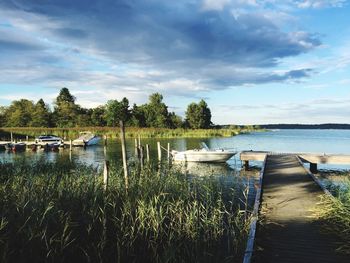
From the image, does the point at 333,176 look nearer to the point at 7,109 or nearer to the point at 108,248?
the point at 108,248

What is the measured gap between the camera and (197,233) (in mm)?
7363

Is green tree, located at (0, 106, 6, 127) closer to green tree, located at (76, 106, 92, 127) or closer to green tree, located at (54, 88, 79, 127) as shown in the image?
green tree, located at (54, 88, 79, 127)

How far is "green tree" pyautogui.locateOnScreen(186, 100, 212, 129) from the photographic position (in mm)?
92000

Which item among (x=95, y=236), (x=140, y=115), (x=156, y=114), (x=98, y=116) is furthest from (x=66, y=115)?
(x=95, y=236)

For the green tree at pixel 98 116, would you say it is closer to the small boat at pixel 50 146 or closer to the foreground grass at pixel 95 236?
the small boat at pixel 50 146

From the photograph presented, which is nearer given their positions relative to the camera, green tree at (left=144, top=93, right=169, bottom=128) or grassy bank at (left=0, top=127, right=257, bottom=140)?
grassy bank at (left=0, top=127, right=257, bottom=140)

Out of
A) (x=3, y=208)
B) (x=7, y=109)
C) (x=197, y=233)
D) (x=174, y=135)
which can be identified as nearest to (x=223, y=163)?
(x=197, y=233)

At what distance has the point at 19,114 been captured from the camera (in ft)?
243

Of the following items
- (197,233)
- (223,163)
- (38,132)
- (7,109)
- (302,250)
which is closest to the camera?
(302,250)

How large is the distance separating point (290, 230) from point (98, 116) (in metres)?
84.8

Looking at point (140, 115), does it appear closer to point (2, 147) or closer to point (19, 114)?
point (19, 114)

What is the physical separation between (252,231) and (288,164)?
40.2 ft

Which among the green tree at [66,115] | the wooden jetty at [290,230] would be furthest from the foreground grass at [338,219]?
the green tree at [66,115]

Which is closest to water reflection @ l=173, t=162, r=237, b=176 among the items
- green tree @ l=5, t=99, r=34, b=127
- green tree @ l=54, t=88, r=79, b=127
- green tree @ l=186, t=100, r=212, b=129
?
green tree @ l=54, t=88, r=79, b=127
